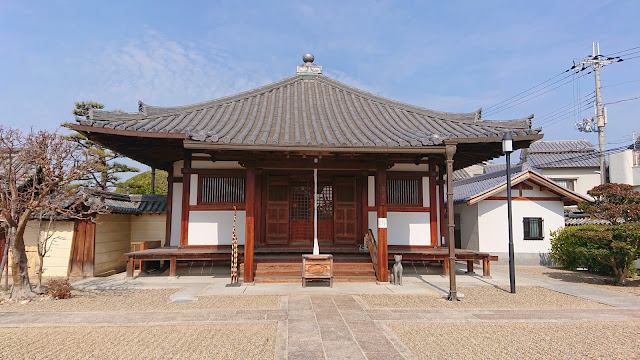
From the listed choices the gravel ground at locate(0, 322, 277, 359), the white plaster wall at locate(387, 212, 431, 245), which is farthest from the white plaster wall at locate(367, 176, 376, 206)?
the gravel ground at locate(0, 322, 277, 359)

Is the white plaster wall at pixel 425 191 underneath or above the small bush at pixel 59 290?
above

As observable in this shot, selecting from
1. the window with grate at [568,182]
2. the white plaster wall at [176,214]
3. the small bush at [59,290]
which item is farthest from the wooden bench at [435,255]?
the window with grate at [568,182]

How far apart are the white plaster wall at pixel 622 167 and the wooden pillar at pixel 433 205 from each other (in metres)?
19.9

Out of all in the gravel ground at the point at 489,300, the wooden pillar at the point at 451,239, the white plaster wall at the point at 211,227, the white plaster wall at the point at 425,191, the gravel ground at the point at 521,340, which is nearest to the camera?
the gravel ground at the point at 521,340

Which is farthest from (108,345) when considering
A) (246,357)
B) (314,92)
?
(314,92)

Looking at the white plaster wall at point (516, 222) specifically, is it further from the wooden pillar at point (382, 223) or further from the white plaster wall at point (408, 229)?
the wooden pillar at point (382, 223)

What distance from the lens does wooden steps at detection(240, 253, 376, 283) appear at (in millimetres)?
9594

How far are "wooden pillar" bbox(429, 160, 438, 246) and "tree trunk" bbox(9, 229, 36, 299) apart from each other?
395 inches

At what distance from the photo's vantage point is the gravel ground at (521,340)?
15.7ft

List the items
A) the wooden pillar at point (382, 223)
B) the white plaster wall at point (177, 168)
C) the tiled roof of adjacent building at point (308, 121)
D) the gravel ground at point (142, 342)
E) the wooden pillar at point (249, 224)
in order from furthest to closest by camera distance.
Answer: the white plaster wall at point (177, 168) < the wooden pillar at point (382, 223) < the wooden pillar at point (249, 224) < the tiled roof of adjacent building at point (308, 121) < the gravel ground at point (142, 342)

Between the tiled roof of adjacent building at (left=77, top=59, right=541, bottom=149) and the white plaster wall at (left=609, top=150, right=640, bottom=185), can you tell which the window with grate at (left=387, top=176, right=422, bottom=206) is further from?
the white plaster wall at (left=609, top=150, right=640, bottom=185)

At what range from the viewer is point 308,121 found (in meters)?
10.8

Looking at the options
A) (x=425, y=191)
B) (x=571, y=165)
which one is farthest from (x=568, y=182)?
(x=425, y=191)

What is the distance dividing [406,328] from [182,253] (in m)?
6.47
